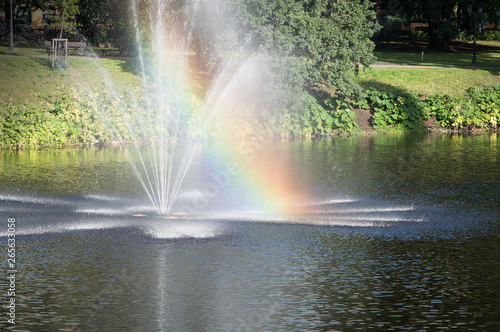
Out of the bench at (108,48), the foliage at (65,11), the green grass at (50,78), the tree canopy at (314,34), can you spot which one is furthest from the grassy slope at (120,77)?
the tree canopy at (314,34)

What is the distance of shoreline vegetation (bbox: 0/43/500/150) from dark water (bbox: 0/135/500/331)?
7850 millimetres

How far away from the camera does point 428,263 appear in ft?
32.9

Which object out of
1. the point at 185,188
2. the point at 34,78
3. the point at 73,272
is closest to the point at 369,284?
the point at 73,272

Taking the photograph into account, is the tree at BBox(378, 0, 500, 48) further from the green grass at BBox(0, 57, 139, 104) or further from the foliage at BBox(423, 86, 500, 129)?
the green grass at BBox(0, 57, 139, 104)

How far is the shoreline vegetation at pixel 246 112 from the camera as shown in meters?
26.0

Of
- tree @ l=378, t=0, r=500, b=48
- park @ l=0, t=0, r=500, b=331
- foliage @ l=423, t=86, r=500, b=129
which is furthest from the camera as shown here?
tree @ l=378, t=0, r=500, b=48

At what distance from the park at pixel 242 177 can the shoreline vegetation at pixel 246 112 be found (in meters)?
0.10

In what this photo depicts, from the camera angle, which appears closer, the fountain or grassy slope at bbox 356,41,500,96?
the fountain

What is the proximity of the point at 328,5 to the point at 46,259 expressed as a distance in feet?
83.7

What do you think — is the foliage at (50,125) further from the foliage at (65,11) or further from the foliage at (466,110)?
the foliage at (466,110)

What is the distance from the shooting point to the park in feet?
27.5

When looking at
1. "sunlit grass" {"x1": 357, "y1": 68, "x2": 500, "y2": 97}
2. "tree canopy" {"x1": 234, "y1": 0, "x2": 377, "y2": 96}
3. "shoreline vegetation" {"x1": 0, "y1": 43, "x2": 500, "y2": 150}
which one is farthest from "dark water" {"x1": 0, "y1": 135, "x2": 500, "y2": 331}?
"sunlit grass" {"x1": 357, "y1": 68, "x2": 500, "y2": 97}

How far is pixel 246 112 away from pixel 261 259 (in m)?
19.4

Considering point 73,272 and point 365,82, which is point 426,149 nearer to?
point 365,82
